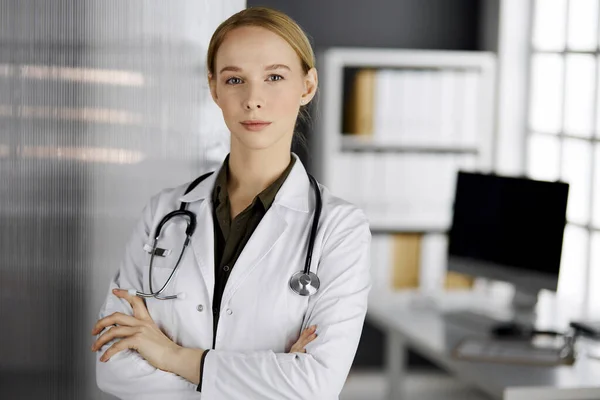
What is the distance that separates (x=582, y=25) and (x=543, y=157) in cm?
68

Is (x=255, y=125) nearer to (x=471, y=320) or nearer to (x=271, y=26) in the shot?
(x=271, y=26)

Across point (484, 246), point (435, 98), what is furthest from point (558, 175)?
point (484, 246)

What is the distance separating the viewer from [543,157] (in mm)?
4387

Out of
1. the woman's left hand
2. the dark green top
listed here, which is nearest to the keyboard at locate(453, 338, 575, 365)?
the dark green top

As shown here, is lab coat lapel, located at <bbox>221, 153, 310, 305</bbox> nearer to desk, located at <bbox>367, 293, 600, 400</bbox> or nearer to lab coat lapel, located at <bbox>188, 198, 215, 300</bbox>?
lab coat lapel, located at <bbox>188, 198, 215, 300</bbox>

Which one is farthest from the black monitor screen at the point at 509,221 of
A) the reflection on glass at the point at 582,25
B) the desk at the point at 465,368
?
the reflection on glass at the point at 582,25

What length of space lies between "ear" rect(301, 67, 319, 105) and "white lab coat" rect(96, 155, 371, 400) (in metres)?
0.15

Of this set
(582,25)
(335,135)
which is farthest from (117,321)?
(582,25)

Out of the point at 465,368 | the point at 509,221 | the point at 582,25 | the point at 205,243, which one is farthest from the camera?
the point at 582,25

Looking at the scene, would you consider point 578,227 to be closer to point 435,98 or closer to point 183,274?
point 435,98

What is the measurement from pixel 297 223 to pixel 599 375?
139cm

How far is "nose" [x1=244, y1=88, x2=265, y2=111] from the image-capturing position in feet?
5.22

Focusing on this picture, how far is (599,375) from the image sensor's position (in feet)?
8.77

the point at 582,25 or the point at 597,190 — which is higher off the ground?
the point at 582,25
